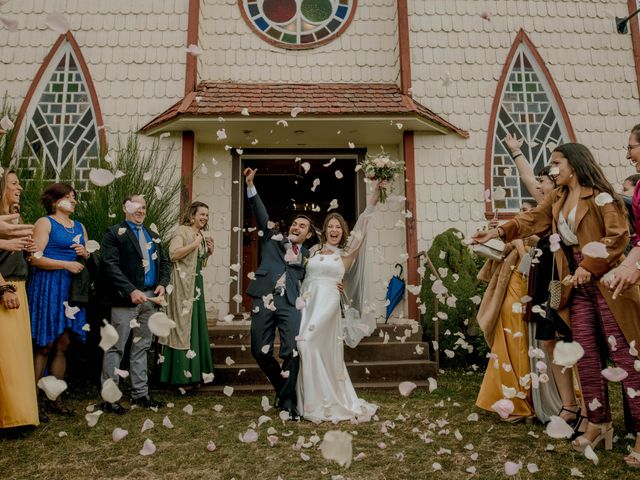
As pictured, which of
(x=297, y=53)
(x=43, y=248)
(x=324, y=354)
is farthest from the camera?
(x=297, y=53)

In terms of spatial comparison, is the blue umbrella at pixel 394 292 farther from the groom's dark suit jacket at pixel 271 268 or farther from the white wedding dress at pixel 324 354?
the groom's dark suit jacket at pixel 271 268

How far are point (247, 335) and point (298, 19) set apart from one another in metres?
5.83

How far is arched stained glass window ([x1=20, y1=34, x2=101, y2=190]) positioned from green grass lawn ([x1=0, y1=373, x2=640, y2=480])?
4981 mm

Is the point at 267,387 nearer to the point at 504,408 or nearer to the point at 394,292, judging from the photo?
the point at 504,408

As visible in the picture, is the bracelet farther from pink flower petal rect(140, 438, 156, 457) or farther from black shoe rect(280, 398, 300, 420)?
black shoe rect(280, 398, 300, 420)

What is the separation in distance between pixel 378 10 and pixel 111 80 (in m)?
4.79

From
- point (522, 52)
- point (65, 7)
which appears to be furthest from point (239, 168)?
point (522, 52)

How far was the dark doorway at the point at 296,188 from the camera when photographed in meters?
9.16

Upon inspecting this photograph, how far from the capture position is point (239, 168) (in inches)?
355

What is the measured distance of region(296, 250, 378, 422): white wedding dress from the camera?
467 centimetres

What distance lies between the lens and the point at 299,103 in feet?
27.0

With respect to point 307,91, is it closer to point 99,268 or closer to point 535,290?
point 99,268

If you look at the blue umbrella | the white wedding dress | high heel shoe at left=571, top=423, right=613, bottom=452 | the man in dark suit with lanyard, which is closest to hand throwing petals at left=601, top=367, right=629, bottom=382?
high heel shoe at left=571, top=423, right=613, bottom=452

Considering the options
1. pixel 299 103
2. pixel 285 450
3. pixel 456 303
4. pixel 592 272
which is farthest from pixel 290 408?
pixel 299 103
